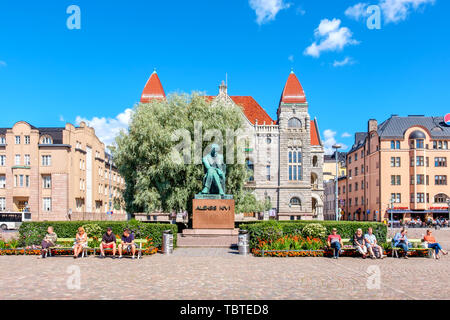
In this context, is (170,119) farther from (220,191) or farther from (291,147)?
(291,147)

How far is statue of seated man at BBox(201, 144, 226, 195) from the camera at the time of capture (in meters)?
26.2

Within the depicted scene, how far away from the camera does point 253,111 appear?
68.5 m

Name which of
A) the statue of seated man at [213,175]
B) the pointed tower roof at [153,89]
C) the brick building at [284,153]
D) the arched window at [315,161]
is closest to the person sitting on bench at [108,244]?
the statue of seated man at [213,175]

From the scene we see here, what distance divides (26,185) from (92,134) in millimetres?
13216

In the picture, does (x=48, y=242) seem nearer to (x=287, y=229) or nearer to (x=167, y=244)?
(x=167, y=244)

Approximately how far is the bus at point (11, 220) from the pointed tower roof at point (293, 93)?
3547cm

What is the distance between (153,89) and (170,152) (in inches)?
1276

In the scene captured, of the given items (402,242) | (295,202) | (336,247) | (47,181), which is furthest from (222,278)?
(295,202)

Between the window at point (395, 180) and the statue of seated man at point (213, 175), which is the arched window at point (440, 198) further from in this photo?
the statue of seated man at point (213, 175)

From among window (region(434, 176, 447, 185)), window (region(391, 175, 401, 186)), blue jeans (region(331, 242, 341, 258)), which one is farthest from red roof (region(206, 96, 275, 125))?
blue jeans (region(331, 242, 341, 258))

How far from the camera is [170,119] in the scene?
34469mm

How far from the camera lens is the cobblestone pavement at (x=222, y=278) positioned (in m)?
9.68

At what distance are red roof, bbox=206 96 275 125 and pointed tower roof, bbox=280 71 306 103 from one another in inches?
165

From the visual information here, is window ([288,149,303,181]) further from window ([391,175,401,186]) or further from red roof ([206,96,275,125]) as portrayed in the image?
window ([391,175,401,186])
